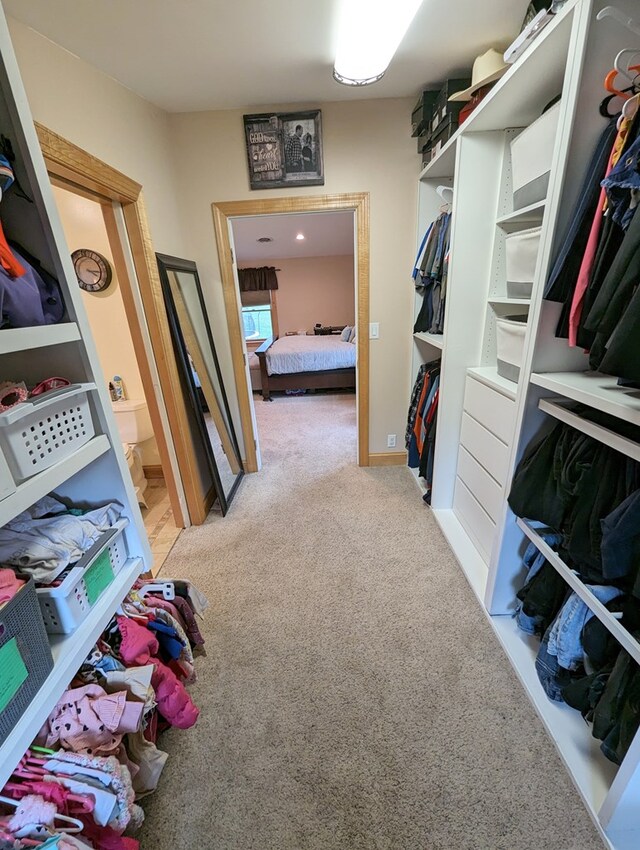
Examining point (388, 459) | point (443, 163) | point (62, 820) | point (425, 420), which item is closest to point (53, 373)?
point (62, 820)

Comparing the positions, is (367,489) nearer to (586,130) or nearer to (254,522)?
(254,522)

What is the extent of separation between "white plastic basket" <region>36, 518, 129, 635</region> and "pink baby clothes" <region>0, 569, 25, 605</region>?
0.18ft

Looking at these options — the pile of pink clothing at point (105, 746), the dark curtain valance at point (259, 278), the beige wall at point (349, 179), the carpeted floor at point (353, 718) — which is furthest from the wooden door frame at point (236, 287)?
Answer: the dark curtain valance at point (259, 278)

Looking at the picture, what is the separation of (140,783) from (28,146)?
1659 millimetres

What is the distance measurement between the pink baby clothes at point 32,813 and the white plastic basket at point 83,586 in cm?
29

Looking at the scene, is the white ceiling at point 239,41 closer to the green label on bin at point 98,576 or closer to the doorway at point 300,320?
the doorway at point 300,320

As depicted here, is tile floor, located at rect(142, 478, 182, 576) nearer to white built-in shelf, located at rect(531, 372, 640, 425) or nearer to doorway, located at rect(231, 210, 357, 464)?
doorway, located at rect(231, 210, 357, 464)

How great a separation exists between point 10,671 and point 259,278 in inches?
312

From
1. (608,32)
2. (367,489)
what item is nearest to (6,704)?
(608,32)

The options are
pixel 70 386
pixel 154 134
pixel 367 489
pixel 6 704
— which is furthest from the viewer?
pixel 367 489

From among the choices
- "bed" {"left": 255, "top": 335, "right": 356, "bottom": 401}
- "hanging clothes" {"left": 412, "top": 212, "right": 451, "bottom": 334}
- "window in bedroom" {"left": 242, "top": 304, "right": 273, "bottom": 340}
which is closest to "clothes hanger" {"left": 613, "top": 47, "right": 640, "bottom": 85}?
"hanging clothes" {"left": 412, "top": 212, "right": 451, "bottom": 334}

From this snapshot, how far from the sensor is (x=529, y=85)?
4.34 ft

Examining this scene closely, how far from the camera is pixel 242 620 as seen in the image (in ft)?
5.64

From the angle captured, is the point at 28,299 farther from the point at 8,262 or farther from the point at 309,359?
the point at 309,359
